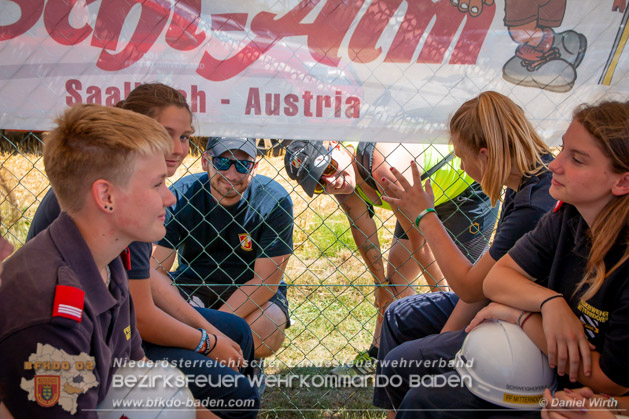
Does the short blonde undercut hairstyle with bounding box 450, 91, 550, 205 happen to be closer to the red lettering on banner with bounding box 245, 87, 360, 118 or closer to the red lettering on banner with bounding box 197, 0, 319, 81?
the red lettering on banner with bounding box 245, 87, 360, 118

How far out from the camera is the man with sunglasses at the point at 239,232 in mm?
3100

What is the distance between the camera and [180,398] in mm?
1672

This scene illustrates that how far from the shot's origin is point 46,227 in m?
1.96

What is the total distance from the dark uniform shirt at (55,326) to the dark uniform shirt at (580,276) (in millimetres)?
1432

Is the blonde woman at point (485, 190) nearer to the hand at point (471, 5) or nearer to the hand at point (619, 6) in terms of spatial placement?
the hand at point (471, 5)

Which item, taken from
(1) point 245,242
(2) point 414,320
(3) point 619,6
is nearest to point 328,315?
(1) point 245,242

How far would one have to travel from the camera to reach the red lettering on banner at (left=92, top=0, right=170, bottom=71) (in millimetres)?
2369

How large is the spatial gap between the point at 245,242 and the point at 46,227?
54.3 inches

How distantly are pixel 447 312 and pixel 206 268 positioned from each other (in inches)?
58.1

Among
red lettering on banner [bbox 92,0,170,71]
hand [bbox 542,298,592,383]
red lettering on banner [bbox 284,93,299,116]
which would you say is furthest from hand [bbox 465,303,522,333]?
red lettering on banner [bbox 92,0,170,71]

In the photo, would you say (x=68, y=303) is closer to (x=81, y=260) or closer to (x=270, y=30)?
(x=81, y=260)

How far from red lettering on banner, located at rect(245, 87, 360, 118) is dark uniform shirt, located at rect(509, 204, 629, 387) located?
3.08ft

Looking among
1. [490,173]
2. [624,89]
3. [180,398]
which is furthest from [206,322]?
[624,89]

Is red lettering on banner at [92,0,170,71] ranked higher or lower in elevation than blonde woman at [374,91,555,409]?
higher
